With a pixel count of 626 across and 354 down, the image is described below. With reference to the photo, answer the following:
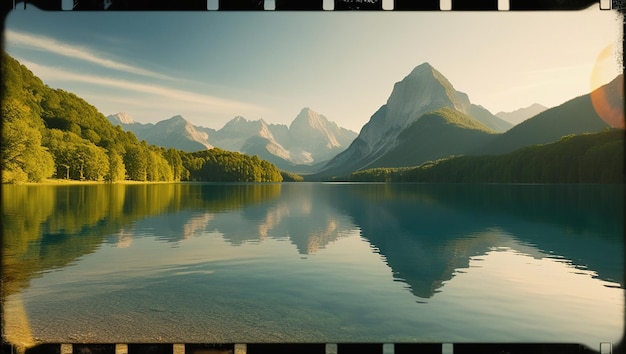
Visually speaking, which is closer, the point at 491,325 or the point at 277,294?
the point at 491,325

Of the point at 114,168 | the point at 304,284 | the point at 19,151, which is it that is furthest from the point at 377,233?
the point at 114,168

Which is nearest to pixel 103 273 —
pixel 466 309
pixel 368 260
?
pixel 368 260

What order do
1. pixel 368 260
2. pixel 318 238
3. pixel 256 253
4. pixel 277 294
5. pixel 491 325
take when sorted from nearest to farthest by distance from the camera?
pixel 491 325 → pixel 277 294 → pixel 368 260 → pixel 256 253 → pixel 318 238

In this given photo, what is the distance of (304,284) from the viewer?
2791 cm

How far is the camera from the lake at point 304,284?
765 inches

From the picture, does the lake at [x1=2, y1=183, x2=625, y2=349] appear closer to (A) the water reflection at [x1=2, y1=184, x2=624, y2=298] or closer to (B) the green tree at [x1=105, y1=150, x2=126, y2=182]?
(A) the water reflection at [x1=2, y1=184, x2=624, y2=298]

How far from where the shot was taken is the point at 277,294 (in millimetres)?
25109

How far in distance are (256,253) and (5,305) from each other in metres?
20.7

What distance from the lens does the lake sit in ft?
63.8

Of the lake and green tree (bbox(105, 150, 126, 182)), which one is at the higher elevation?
green tree (bbox(105, 150, 126, 182))

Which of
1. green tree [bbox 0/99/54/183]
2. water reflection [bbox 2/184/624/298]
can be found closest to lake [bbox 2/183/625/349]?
water reflection [bbox 2/184/624/298]

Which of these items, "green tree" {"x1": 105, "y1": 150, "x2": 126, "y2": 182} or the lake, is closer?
the lake

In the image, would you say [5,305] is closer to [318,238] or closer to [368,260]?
[368,260]

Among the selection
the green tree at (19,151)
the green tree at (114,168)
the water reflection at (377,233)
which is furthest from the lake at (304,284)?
the green tree at (114,168)
